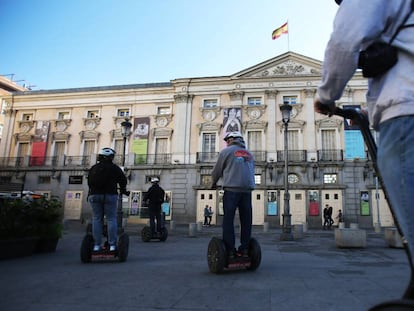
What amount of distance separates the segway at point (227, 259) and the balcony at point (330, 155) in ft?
74.9

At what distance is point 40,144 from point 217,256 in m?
31.7

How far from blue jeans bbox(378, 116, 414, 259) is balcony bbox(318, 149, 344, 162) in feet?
84.1

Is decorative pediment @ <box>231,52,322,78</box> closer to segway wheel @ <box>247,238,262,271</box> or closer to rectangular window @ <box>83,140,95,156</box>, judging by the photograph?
rectangular window @ <box>83,140,95,156</box>

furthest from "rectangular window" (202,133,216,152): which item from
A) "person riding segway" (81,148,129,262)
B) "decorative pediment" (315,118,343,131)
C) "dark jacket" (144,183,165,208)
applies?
"person riding segway" (81,148,129,262)

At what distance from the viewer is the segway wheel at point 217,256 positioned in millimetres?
4094

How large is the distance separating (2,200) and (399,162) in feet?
22.3

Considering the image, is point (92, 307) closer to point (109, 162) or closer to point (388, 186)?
point (388, 186)

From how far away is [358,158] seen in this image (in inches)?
989

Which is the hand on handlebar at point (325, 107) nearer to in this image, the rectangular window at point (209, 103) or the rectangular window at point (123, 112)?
the rectangular window at point (209, 103)

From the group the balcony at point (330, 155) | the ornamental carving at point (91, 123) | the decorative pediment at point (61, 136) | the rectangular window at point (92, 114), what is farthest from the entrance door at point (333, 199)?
the decorative pediment at point (61, 136)

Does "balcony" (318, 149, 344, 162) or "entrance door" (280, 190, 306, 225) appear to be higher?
"balcony" (318, 149, 344, 162)

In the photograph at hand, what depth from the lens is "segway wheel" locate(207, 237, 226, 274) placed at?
409 cm

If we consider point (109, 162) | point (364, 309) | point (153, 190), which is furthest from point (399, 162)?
point (153, 190)

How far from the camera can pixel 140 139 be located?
2902 centimetres
